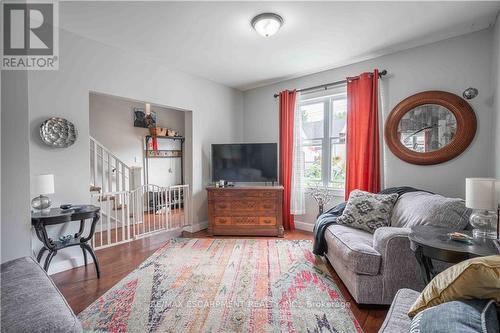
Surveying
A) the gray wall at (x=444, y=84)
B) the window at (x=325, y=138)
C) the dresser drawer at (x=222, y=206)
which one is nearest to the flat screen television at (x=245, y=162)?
the dresser drawer at (x=222, y=206)

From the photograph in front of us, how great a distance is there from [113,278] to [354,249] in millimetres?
2342

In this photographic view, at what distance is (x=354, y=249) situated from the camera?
1.93 metres

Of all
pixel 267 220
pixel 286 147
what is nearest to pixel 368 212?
pixel 267 220

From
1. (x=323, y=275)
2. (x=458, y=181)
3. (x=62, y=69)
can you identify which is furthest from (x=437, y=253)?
(x=62, y=69)

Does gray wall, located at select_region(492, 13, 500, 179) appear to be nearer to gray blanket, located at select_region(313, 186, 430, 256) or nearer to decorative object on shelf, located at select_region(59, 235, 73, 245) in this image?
gray blanket, located at select_region(313, 186, 430, 256)

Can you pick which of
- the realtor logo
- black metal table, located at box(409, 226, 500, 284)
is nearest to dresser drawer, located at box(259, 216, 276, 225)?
black metal table, located at box(409, 226, 500, 284)

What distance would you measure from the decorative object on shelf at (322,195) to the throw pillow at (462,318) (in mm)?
2683

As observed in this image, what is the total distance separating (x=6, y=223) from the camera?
1.57m

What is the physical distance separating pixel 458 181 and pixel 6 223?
412cm

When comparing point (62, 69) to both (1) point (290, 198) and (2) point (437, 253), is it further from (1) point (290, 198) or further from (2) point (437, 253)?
(2) point (437, 253)

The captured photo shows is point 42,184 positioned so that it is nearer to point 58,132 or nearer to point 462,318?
point 58,132

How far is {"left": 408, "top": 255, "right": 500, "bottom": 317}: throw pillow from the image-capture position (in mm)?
809

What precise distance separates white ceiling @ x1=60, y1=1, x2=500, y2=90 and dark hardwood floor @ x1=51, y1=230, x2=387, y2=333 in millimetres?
2597

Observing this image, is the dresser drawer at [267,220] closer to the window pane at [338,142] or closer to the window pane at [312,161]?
the window pane at [312,161]
